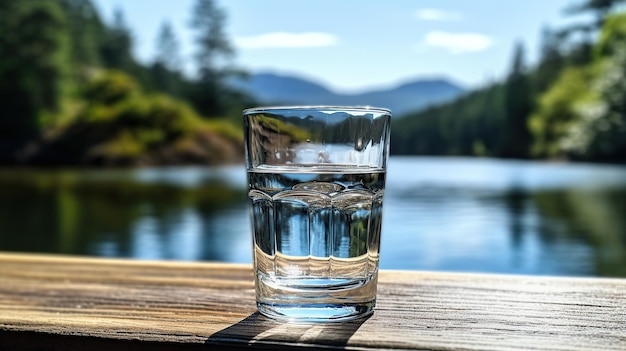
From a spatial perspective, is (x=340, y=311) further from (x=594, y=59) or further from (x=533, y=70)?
(x=533, y=70)

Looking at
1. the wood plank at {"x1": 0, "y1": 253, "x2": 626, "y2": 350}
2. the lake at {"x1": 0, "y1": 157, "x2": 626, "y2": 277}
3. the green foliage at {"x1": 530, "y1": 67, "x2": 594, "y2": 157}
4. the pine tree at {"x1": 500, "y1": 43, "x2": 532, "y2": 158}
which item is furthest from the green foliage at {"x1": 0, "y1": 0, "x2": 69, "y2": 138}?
the wood plank at {"x1": 0, "y1": 253, "x2": 626, "y2": 350}

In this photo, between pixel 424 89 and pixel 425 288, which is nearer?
pixel 425 288

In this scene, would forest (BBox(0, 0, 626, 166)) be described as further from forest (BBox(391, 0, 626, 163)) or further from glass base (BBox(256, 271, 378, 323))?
glass base (BBox(256, 271, 378, 323))

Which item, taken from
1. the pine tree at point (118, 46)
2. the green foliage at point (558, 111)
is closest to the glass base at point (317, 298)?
the green foliage at point (558, 111)

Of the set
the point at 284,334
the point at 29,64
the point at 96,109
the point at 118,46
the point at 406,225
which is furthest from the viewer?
the point at 118,46

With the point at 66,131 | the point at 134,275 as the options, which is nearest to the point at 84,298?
the point at 134,275

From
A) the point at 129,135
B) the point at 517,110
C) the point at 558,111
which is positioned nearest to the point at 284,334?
the point at 129,135

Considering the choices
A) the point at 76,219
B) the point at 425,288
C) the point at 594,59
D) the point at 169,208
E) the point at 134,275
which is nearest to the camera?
the point at 425,288

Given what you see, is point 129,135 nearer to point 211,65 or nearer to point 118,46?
point 211,65
